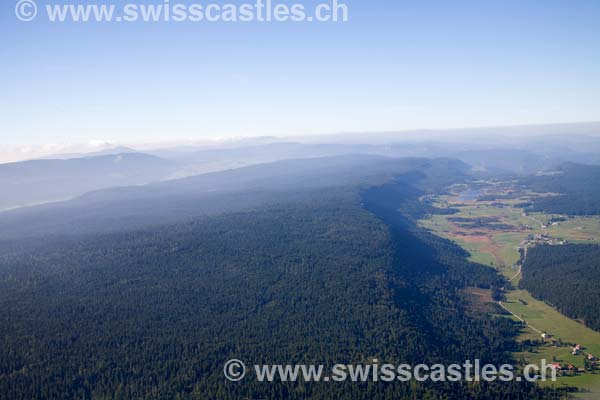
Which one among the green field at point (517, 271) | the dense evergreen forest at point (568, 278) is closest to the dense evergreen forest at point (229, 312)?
the green field at point (517, 271)

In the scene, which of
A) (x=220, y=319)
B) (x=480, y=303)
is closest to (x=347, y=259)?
(x=480, y=303)

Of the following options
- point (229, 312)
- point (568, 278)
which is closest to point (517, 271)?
point (568, 278)

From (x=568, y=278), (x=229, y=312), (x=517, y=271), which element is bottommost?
(x=517, y=271)

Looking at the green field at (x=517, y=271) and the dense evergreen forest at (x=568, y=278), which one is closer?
the green field at (x=517, y=271)

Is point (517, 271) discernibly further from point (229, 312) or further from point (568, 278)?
point (229, 312)

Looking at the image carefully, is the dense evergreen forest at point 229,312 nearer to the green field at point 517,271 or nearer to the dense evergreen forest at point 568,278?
the green field at point 517,271

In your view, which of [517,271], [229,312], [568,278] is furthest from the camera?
[517,271]

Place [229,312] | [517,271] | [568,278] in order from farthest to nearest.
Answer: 1. [517,271]
2. [568,278]
3. [229,312]
